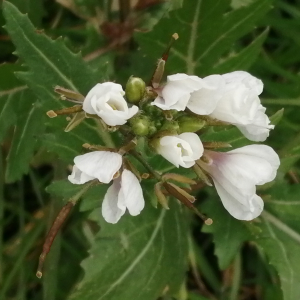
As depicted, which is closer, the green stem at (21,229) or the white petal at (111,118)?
the white petal at (111,118)

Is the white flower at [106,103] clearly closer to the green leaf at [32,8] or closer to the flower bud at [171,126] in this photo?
the flower bud at [171,126]

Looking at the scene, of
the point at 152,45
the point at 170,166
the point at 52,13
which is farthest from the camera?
the point at 52,13

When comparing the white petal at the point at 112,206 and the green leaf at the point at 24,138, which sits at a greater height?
the white petal at the point at 112,206

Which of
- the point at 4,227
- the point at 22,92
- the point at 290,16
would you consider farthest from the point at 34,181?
the point at 290,16

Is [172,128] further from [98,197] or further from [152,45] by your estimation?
[152,45]

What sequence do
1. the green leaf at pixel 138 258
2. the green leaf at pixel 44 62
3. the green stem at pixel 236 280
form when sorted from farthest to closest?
the green stem at pixel 236 280 < the green leaf at pixel 138 258 < the green leaf at pixel 44 62

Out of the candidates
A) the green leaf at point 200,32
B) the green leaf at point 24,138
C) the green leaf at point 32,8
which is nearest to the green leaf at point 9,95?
the green leaf at point 24,138

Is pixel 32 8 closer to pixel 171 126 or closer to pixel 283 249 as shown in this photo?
pixel 171 126

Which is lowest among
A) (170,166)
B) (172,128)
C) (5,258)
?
(5,258)
